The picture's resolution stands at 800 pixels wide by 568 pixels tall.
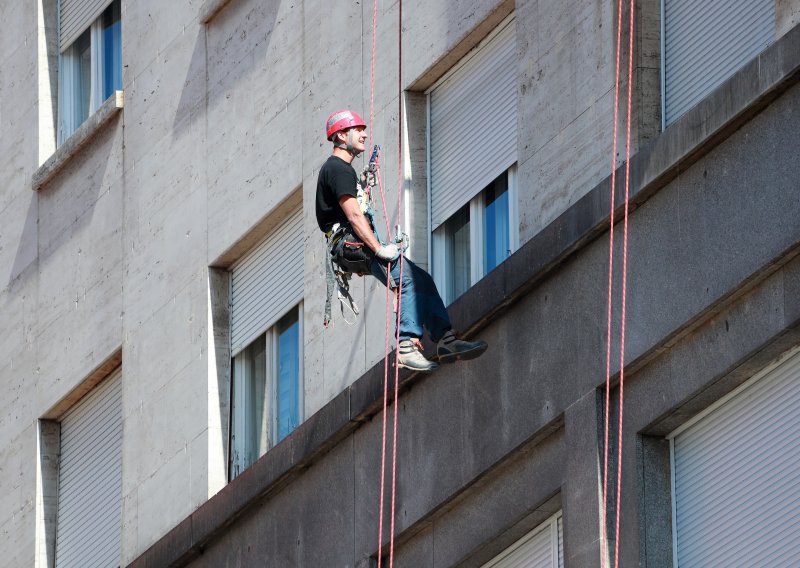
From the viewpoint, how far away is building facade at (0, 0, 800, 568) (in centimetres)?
1684

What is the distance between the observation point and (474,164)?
20.4 metres

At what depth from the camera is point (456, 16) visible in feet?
67.0

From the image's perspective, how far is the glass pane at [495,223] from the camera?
19.9 meters

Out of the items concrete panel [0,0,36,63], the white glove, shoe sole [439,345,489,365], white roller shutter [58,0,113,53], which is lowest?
shoe sole [439,345,489,365]

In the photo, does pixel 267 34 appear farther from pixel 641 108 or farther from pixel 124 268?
pixel 641 108

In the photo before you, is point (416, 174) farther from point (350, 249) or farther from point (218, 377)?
point (218, 377)

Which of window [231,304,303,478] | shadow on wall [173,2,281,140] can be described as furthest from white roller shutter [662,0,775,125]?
shadow on wall [173,2,281,140]

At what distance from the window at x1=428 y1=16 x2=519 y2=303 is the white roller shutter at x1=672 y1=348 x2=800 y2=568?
311cm

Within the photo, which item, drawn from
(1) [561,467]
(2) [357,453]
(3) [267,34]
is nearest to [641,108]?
(1) [561,467]

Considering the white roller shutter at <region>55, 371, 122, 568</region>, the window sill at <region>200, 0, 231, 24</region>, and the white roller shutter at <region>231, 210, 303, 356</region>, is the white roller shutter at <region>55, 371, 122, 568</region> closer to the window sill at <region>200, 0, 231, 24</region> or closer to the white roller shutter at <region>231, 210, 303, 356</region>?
the white roller shutter at <region>231, 210, 303, 356</region>

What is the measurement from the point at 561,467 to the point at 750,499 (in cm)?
189

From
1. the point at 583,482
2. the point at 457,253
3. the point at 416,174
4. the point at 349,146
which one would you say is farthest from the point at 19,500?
the point at 583,482

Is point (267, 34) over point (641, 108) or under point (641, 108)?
over

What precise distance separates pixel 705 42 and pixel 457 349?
2810mm
